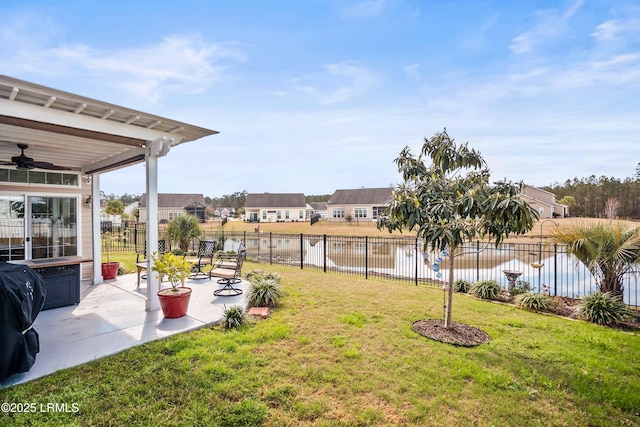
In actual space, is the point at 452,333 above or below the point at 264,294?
below

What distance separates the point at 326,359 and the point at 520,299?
475 centimetres

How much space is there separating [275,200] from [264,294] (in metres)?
39.8

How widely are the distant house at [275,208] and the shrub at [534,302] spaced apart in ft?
127

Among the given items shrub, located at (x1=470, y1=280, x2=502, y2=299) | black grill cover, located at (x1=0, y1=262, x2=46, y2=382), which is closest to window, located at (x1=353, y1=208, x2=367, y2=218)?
shrub, located at (x1=470, y1=280, x2=502, y2=299)

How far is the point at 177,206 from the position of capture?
41.2 meters

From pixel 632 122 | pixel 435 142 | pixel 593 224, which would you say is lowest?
pixel 593 224

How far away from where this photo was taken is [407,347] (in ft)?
12.5

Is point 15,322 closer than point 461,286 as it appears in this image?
Yes

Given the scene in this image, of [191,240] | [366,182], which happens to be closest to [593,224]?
[191,240]

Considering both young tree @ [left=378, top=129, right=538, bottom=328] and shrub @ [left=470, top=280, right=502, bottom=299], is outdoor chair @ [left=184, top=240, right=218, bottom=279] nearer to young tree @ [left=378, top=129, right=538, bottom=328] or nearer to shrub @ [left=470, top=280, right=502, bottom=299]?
young tree @ [left=378, top=129, right=538, bottom=328]

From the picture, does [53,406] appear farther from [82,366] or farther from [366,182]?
[366,182]

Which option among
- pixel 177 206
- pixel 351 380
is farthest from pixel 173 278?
pixel 177 206

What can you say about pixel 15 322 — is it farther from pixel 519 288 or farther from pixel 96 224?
pixel 519 288

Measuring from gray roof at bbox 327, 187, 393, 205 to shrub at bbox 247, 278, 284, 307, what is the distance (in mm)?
34414
